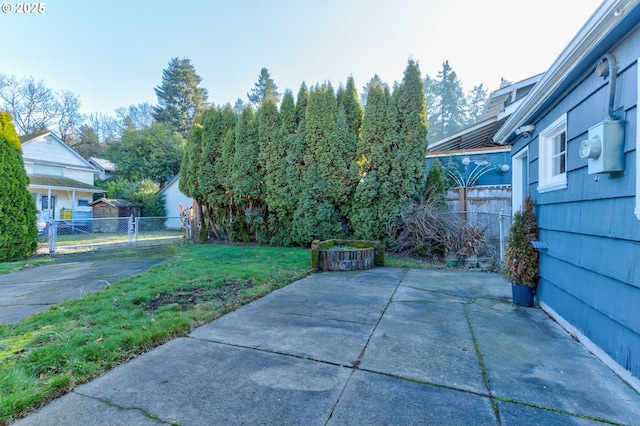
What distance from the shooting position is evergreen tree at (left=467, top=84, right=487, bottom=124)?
37062 millimetres

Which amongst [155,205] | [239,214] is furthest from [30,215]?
[155,205]

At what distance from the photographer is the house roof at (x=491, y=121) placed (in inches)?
390

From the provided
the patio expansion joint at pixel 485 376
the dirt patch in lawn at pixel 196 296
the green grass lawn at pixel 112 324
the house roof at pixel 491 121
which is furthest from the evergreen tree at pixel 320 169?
the patio expansion joint at pixel 485 376

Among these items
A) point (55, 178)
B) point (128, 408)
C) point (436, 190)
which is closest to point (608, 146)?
point (128, 408)

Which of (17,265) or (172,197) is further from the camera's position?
(172,197)

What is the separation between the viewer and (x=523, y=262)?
4.02 meters

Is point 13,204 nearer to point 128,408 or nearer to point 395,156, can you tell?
point 128,408

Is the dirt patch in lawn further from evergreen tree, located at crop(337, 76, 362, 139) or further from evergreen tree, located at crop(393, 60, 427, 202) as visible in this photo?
evergreen tree, located at crop(337, 76, 362, 139)

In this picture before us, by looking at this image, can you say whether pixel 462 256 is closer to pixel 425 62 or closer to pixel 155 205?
pixel 425 62

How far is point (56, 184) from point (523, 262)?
22.8 metres

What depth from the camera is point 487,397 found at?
1.96 meters

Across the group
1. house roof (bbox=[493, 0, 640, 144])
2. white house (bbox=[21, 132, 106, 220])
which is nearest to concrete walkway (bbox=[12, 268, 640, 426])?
house roof (bbox=[493, 0, 640, 144])

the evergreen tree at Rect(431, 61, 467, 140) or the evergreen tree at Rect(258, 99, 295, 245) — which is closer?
the evergreen tree at Rect(258, 99, 295, 245)

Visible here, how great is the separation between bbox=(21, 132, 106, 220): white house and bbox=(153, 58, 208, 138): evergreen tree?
1483cm
